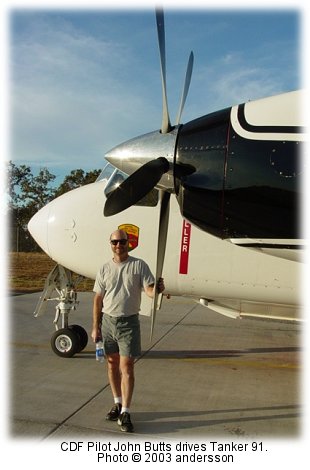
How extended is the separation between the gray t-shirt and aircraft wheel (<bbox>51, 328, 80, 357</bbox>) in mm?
2711

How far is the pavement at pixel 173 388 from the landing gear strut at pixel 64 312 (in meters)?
0.19

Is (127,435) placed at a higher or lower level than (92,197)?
lower

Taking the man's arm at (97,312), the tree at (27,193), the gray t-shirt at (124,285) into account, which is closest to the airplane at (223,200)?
the gray t-shirt at (124,285)

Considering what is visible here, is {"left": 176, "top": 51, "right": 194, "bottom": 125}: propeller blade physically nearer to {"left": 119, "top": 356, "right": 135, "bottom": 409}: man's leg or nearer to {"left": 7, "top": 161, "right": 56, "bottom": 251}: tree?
{"left": 119, "top": 356, "right": 135, "bottom": 409}: man's leg

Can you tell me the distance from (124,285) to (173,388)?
6.61ft

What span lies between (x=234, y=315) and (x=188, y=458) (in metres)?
3.36

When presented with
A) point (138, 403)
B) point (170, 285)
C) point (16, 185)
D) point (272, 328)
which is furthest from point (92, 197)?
point (16, 185)

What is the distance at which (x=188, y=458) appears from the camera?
12.9ft

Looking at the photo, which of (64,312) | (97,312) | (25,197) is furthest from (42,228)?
(25,197)

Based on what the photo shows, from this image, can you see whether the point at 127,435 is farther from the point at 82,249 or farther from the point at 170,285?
the point at 82,249

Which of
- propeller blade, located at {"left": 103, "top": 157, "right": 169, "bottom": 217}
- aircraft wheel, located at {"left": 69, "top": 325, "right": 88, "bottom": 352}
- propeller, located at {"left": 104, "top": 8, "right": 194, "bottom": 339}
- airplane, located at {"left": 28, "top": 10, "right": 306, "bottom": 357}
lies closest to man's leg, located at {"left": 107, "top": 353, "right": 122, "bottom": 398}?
propeller, located at {"left": 104, "top": 8, "right": 194, "bottom": 339}

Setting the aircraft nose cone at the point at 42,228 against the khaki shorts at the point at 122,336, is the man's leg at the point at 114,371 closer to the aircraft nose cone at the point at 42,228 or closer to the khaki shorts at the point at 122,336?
the khaki shorts at the point at 122,336

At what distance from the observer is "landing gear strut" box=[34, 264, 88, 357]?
709 centimetres

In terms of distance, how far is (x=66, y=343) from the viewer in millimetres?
7094
